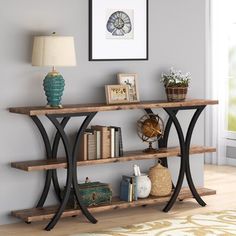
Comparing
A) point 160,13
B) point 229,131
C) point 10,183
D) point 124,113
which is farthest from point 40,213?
point 229,131

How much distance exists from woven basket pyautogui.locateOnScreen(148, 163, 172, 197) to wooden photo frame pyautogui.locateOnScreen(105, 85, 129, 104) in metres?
0.66

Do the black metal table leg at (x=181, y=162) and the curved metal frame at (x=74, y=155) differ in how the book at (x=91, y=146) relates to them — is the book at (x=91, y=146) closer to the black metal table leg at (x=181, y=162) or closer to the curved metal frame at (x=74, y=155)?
the curved metal frame at (x=74, y=155)

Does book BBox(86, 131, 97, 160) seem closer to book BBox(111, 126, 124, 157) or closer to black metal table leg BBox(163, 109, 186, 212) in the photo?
book BBox(111, 126, 124, 157)

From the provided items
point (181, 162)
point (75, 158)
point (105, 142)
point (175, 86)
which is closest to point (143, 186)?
point (181, 162)

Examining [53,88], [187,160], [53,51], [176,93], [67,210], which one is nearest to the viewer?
[53,51]

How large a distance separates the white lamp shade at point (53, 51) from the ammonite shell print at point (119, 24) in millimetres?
657

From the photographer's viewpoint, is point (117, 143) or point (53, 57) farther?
point (117, 143)

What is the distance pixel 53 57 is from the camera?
193 inches

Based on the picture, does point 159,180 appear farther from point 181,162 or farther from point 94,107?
point 94,107

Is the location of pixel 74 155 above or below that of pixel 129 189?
above

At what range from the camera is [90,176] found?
5570mm

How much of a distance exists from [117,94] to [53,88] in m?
0.62

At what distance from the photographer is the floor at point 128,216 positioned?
4.98m

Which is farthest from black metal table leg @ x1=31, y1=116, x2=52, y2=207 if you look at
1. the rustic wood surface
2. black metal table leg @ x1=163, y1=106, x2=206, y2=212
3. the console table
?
black metal table leg @ x1=163, y1=106, x2=206, y2=212
